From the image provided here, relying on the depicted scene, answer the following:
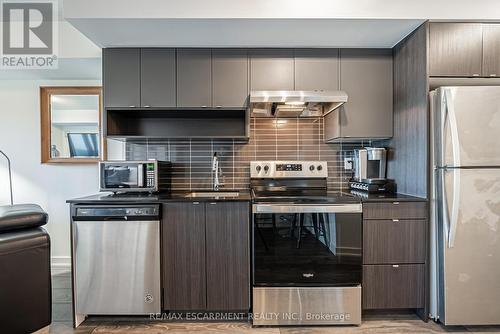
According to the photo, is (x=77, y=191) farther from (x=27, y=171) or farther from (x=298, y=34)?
(x=298, y=34)

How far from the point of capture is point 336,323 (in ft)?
7.08

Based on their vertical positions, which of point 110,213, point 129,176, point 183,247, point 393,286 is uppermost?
point 129,176

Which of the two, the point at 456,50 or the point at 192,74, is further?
the point at 192,74

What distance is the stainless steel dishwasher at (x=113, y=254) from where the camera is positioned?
214cm

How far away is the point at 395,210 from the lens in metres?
2.17

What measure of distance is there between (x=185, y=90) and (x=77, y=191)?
180 centimetres

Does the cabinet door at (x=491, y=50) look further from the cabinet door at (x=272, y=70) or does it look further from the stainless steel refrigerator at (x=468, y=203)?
the cabinet door at (x=272, y=70)

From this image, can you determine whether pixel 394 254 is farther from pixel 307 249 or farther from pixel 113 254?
pixel 113 254

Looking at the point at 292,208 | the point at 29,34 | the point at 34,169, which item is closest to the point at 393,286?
the point at 292,208

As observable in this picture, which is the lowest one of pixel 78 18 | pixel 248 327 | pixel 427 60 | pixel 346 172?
pixel 248 327

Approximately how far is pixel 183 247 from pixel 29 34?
246 centimetres

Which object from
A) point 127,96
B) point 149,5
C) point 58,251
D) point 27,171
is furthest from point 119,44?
point 58,251

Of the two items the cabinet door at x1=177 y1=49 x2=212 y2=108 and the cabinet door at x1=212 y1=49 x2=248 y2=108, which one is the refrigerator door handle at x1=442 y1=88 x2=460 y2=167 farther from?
the cabinet door at x1=177 y1=49 x2=212 y2=108

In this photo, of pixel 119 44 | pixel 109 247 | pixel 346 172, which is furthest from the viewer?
pixel 346 172
